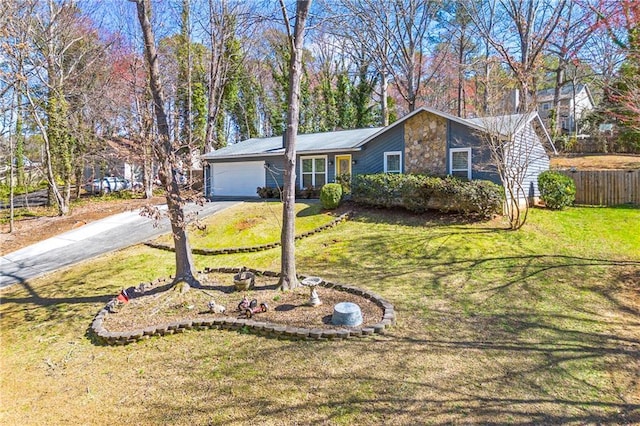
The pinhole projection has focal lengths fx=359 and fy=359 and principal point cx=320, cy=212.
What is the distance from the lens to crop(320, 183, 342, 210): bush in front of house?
13781mm

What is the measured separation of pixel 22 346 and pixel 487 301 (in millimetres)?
7433

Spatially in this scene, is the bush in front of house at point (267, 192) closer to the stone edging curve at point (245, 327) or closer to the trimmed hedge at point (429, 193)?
the trimmed hedge at point (429, 193)

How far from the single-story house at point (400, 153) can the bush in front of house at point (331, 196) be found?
219 cm

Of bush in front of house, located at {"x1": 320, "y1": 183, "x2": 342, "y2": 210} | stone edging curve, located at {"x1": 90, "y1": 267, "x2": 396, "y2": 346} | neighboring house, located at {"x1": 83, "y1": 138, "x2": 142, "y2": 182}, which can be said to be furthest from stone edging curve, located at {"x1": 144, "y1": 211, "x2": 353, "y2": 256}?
stone edging curve, located at {"x1": 90, "y1": 267, "x2": 396, "y2": 346}

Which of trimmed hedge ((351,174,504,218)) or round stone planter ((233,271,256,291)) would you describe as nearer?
round stone planter ((233,271,256,291))

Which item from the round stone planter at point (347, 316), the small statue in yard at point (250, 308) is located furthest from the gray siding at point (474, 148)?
the small statue in yard at point (250, 308)

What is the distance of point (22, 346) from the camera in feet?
17.8

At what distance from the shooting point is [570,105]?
33.0 meters

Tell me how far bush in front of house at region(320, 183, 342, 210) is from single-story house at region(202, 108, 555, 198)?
2189mm

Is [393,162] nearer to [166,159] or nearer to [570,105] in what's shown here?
[166,159]

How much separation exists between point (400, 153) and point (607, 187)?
8.04m

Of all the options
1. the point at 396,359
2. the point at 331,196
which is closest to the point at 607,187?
the point at 331,196

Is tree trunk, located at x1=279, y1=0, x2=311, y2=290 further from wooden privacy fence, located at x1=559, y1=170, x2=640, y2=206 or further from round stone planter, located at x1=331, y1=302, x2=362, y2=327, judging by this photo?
wooden privacy fence, located at x1=559, y1=170, x2=640, y2=206

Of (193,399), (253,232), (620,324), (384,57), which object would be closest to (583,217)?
(620,324)
